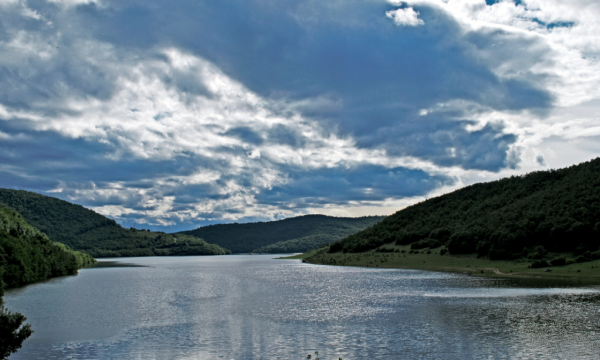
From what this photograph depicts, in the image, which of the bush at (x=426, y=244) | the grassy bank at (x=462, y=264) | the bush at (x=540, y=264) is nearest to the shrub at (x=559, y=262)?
the bush at (x=540, y=264)

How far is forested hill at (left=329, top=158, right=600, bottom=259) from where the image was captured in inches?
3797

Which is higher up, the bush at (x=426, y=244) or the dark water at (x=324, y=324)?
the bush at (x=426, y=244)

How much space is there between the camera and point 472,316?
1515 inches

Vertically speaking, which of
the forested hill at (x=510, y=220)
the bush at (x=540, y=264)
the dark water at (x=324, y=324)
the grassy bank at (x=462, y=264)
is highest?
the forested hill at (x=510, y=220)

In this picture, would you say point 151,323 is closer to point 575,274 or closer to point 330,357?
point 330,357

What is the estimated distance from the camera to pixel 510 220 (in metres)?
A: 115

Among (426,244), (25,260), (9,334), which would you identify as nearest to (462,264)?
(426,244)

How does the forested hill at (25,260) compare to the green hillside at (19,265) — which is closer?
the green hillside at (19,265)

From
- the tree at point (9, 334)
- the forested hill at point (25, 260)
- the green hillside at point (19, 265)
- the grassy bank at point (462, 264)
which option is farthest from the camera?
the grassy bank at point (462, 264)

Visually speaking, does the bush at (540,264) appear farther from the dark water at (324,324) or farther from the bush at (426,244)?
the bush at (426,244)

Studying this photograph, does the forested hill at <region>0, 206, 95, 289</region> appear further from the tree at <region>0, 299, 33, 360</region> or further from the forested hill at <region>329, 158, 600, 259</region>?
the forested hill at <region>329, 158, 600, 259</region>

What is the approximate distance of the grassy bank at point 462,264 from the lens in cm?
7544

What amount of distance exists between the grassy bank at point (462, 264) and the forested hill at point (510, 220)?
162 inches

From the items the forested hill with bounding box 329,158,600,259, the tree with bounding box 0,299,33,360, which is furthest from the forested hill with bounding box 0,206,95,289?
the forested hill with bounding box 329,158,600,259
